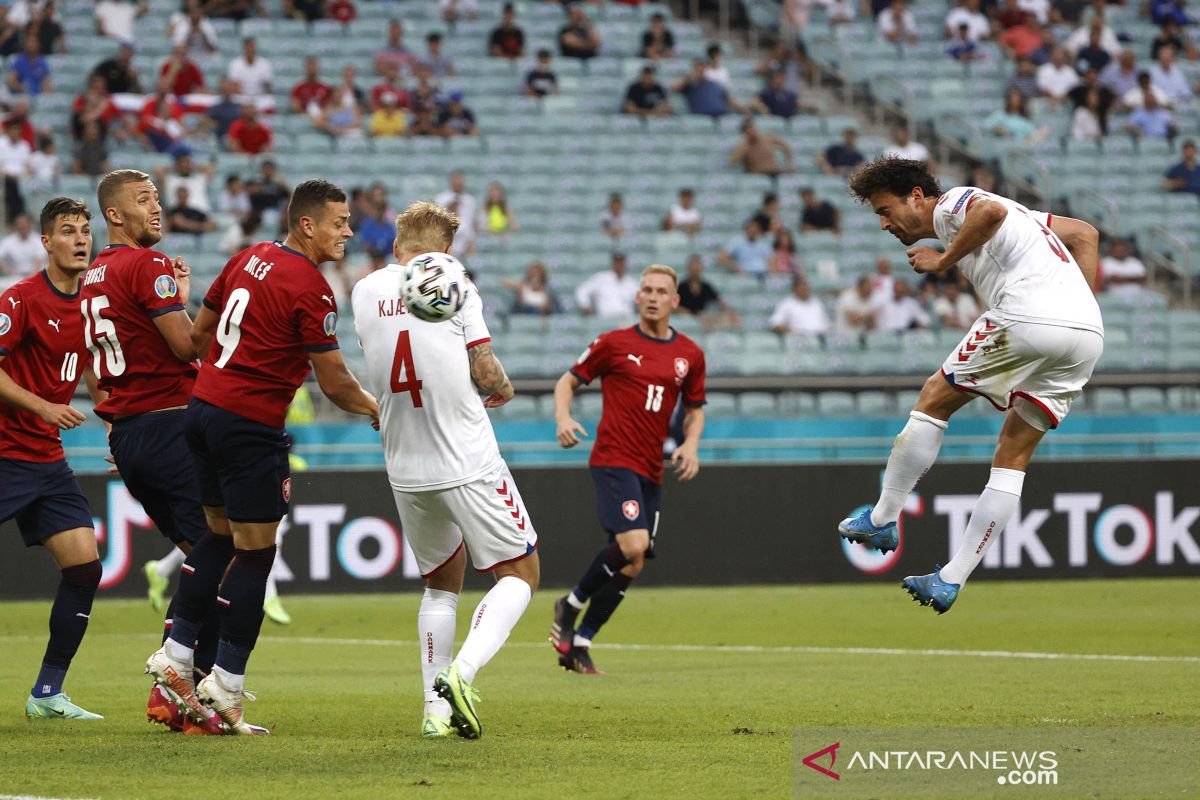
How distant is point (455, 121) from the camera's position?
69.3 ft

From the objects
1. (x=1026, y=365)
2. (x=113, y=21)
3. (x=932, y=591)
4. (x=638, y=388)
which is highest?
(x=113, y=21)

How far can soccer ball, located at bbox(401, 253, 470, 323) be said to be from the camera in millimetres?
6465

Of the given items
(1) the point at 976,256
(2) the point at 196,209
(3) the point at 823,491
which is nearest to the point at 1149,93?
(3) the point at 823,491

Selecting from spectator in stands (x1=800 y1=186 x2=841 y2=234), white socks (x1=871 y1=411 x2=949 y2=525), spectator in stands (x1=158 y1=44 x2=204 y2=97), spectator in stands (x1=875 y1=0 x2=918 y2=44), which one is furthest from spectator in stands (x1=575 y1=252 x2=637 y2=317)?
white socks (x1=871 y1=411 x2=949 y2=525)

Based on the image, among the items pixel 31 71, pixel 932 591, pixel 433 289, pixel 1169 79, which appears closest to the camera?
pixel 433 289

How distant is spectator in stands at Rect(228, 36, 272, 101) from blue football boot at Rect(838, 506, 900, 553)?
14795mm

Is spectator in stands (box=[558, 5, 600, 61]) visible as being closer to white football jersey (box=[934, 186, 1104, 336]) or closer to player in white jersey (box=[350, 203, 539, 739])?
white football jersey (box=[934, 186, 1104, 336])

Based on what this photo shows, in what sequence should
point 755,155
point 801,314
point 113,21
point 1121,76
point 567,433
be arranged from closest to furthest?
1. point 567,433
2. point 801,314
3. point 113,21
4. point 755,155
5. point 1121,76

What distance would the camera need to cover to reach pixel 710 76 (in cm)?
2228

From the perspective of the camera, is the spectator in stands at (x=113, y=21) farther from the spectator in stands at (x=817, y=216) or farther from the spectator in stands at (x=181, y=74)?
the spectator in stands at (x=817, y=216)

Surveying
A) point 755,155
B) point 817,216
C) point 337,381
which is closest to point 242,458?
point 337,381

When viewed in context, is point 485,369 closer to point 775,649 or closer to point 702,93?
point 775,649

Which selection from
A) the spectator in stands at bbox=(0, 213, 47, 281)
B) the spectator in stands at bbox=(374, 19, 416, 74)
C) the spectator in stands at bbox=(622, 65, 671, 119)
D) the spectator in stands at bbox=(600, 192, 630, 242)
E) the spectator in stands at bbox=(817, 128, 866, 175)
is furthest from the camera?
the spectator in stands at bbox=(622, 65, 671, 119)

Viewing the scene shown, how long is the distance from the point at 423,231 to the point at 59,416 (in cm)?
187
